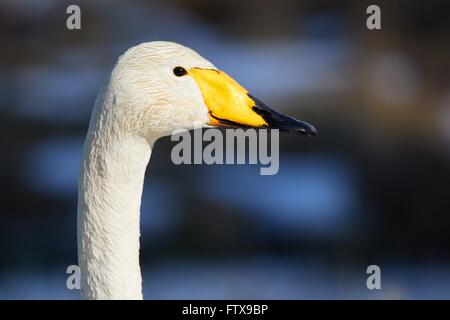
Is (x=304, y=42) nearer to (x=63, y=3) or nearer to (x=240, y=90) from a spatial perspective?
(x=63, y=3)

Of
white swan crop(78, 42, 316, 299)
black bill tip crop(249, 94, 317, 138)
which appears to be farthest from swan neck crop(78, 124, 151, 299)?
black bill tip crop(249, 94, 317, 138)

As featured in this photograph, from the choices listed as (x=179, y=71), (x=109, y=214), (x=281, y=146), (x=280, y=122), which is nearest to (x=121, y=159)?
(x=109, y=214)

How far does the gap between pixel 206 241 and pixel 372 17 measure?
2892mm

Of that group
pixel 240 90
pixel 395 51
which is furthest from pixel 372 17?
pixel 240 90

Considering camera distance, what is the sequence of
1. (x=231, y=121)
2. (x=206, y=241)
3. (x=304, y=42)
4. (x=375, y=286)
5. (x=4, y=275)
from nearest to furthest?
(x=231, y=121) → (x=375, y=286) → (x=4, y=275) → (x=206, y=241) → (x=304, y=42)

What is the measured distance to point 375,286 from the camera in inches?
377

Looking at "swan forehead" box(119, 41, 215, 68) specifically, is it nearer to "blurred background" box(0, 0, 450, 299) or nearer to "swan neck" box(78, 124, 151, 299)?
"swan neck" box(78, 124, 151, 299)

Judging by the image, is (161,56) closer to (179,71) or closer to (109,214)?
(179,71)

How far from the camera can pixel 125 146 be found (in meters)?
4.05

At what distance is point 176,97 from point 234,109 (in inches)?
8.3

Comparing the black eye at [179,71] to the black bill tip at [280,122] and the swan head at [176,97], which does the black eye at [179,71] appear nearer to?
the swan head at [176,97]

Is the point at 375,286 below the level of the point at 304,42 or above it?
below

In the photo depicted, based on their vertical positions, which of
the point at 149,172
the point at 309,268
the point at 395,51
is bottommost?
the point at 309,268

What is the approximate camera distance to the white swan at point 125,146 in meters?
4.02
